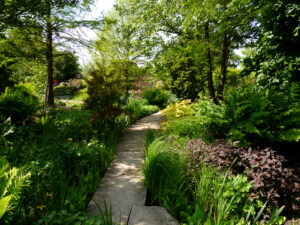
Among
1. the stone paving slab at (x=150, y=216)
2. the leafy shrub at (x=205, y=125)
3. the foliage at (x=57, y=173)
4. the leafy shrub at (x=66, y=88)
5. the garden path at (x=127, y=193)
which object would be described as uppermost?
the leafy shrub at (x=66, y=88)

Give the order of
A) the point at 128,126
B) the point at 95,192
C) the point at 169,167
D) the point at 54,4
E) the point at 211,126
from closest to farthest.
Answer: the point at 95,192 → the point at 169,167 → the point at 211,126 → the point at 54,4 → the point at 128,126

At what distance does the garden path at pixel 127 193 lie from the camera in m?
2.16

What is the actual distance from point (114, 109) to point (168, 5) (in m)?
4.45

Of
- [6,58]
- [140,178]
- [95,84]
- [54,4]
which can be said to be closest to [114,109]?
[95,84]

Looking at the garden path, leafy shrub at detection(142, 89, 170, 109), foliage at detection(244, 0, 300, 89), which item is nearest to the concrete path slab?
the garden path

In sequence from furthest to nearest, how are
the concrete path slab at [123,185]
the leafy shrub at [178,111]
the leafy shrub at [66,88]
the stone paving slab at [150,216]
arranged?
the leafy shrub at [66,88] < the leafy shrub at [178,111] < the concrete path slab at [123,185] < the stone paving slab at [150,216]

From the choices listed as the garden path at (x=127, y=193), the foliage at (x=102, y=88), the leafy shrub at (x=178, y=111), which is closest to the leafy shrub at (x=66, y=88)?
the foliage at (x=102, y=88)

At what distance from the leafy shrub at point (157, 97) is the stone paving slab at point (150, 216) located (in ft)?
32.3

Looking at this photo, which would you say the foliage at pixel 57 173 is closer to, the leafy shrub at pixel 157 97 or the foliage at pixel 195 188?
the foliage at pixel 195 188

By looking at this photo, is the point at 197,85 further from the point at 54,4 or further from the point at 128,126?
the point at 54,4

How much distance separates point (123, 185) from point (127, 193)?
23cm

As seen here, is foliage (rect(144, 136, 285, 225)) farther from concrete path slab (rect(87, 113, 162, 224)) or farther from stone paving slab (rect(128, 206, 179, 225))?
concrete path slab (rect(87, 113, 162, 224))

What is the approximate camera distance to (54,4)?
4.69 metres

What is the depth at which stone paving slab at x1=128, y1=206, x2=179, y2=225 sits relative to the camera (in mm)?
2085
